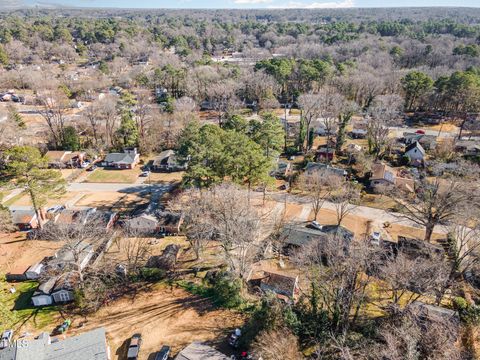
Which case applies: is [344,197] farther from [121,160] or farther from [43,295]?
[121,160]

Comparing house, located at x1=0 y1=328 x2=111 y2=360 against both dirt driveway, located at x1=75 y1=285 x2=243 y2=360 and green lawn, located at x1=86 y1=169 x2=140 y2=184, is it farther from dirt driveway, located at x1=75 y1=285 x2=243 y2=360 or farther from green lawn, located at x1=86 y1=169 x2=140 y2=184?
green lawn, located at x1=86 y1=169 x2=140 y2=184

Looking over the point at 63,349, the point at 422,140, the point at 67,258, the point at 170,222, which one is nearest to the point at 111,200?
the point at 170,222

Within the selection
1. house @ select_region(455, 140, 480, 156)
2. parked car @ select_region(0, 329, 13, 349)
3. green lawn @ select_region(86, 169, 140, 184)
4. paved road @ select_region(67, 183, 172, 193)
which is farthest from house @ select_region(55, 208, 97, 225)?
house @ select_region(455, 140, 480, 156)

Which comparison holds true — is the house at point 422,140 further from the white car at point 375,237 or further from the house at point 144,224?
the house at point 144,224

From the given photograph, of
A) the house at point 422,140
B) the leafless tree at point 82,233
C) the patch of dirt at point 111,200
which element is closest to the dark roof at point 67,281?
the leafless tree at point 82,233

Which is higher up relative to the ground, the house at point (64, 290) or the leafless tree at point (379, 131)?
the leafless tree at point (379, 131)

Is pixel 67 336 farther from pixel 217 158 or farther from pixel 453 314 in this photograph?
pixel 453 314

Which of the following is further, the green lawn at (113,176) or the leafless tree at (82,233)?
the green lawn at (113,176)
